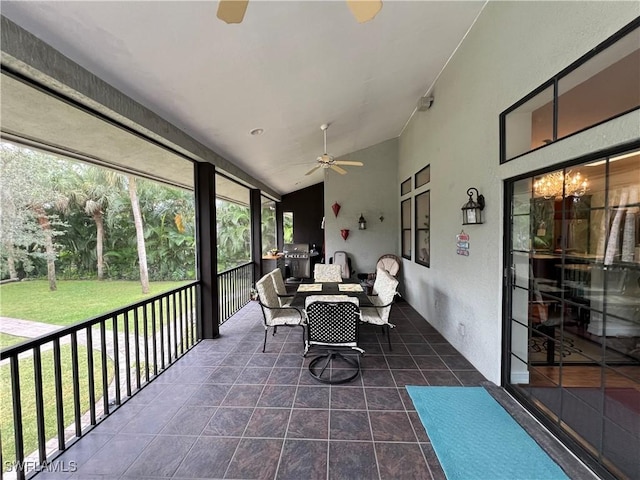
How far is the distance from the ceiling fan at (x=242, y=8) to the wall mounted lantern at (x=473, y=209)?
224cm

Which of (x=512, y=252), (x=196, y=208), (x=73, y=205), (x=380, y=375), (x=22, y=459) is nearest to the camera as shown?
(x=22, y=459)

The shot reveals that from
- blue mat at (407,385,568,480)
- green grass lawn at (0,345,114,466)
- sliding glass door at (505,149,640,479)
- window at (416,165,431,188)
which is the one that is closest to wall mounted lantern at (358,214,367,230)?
window at (416,165,431,188)

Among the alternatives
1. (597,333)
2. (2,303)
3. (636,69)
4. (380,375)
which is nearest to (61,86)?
(2,303)

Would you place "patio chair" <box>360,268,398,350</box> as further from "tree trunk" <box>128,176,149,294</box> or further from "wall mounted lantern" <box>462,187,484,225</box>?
"tree trunk" <box>128,176,149,294</box>

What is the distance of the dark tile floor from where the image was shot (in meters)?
1.82

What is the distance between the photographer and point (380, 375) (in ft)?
9.77

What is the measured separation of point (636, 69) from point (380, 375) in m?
3.00

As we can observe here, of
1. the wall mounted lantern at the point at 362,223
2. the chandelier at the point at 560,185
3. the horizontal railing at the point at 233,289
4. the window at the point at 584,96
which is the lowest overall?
the horizontal railing at the point at 233,289

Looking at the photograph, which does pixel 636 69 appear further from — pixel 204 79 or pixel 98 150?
pixel 98 150

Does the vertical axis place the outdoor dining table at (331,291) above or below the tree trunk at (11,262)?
below

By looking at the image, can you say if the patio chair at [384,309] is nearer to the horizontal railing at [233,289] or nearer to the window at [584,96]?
the window at [584,96]

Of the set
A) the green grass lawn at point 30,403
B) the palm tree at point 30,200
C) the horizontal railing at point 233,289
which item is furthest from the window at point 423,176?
the green grass lawn at point 30,403

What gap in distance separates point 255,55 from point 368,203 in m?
4.91

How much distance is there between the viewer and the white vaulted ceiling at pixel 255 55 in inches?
66.9
